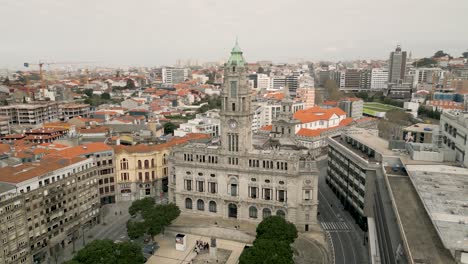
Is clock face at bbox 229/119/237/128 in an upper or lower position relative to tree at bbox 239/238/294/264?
upper

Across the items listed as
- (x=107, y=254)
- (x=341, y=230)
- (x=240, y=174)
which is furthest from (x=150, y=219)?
(x=341, y=230)

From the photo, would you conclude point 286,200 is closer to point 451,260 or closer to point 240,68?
point 240,68

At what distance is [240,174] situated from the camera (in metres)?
99.8

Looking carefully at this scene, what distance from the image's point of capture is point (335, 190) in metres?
121

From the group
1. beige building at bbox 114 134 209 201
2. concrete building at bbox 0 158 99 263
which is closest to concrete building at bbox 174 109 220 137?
beige building at bbox 114 134 209 201

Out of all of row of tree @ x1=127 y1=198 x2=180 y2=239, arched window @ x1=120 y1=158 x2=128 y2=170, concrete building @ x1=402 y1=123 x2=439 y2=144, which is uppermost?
concrete building @ x1=402 y1=123 x2=439 y2=144

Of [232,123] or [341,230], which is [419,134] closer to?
[341,230]

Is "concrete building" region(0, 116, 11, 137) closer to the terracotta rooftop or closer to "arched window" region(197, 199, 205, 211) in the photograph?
the terracotta rooftop

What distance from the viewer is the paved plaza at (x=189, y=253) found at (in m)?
84.1

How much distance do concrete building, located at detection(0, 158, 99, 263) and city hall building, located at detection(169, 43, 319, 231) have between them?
77.6 ft

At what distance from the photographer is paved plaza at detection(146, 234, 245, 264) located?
84062mm

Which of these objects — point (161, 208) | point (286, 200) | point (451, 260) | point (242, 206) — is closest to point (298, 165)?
point (286, 200)

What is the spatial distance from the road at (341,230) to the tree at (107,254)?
43.4 m

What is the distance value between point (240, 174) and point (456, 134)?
5262 cm
